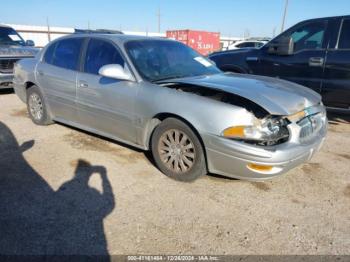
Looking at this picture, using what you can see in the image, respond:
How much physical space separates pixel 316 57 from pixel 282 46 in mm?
629

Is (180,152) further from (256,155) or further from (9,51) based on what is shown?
(9,51)

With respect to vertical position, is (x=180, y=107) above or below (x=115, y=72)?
below

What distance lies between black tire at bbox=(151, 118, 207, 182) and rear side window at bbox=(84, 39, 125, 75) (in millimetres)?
1086

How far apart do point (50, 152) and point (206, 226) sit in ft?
8.60

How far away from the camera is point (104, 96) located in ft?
13.1

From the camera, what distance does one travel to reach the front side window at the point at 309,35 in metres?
5.57

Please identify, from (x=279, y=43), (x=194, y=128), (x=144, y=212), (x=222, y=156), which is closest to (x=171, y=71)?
(x=194, y=128)

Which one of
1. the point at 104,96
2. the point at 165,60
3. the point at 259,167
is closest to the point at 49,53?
the point at 104,96

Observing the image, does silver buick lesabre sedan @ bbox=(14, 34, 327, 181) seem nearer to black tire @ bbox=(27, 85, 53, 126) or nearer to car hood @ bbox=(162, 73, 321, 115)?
car hood @ bbox=(162, 73, 321, 115)

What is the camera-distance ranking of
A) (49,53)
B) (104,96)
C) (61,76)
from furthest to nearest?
(49,53) < (61,76) < (104,96)

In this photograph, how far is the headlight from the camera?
2941 mm

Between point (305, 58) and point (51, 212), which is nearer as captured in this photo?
point (51, 212)

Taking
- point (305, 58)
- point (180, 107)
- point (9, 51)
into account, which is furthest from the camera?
point (9, 51)

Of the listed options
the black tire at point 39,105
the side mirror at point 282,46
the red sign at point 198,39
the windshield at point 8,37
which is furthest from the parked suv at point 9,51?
the red sign at point 198,39
